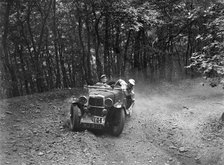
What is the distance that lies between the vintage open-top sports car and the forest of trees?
2605 mm

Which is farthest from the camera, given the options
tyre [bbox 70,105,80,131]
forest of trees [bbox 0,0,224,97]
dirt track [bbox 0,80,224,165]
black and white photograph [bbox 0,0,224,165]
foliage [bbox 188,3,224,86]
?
forest of trees [bbox 0,0,224,97]

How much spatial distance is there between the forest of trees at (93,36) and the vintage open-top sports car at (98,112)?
2605 mm

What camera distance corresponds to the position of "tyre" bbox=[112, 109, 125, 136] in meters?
8.15

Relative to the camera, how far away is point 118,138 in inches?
323

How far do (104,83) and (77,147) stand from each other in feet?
10.2

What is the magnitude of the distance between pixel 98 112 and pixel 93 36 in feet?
34.2

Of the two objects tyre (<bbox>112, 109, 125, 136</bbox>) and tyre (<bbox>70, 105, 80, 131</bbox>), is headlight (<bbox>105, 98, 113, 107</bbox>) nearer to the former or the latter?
tyre (<bbox>112, 109, 125, 136</bbox>)

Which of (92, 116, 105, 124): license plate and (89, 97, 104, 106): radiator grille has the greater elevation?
(89, 97, 104, 106): radiator grille

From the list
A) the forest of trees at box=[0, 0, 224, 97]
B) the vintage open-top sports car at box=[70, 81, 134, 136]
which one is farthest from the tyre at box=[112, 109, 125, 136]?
the forest of trees at box=[0, 0, 224, 97]

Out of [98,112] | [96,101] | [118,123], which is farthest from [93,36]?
[118,123]

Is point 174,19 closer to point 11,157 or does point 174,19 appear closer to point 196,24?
point 196,24

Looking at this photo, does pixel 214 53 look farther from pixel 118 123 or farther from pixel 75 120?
pixel 75 120

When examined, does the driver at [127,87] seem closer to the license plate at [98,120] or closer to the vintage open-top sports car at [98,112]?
the vintage open-top sports car at [98,112]

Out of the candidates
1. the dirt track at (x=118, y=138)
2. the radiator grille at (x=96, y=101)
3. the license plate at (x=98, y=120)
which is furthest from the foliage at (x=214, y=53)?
the license plate at (x=98, y=120)
